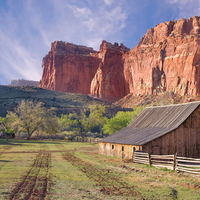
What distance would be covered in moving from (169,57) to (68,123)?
53.3 m

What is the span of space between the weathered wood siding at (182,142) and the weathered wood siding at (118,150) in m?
1.41

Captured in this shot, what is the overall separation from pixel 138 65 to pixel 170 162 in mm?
95260

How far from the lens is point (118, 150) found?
70.3 feet

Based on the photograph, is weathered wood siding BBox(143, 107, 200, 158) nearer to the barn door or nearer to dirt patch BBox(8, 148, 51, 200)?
the barn door

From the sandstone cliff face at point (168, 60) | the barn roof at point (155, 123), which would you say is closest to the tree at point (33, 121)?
the barn roof at point (155, 123)

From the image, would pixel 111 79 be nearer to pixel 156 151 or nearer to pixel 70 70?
Answer: pixel 70 70

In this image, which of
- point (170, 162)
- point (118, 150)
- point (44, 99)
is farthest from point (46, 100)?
point (170, 162)

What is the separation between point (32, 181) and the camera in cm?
1055

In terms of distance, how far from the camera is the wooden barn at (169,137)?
18688 millimetres

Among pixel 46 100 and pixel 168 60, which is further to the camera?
pixel 168 60

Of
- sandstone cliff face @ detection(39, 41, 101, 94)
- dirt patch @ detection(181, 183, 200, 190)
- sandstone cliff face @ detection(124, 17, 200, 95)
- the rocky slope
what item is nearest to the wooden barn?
dirt patch @ detection(181, 183, 200, 190)

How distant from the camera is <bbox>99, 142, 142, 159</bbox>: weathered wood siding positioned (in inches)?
768

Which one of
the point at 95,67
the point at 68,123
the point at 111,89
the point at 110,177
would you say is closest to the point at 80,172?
the point at 110,177

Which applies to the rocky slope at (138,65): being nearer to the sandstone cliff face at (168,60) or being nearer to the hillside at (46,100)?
the sandstone cliff face at (168,60)
